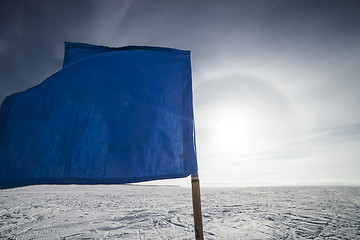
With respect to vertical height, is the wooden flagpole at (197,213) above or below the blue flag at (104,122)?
below

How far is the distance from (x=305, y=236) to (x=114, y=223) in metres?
7.10

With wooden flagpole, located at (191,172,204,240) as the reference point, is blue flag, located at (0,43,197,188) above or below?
above

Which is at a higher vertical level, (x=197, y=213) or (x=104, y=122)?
(x=104, y=122)

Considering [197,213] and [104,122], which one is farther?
[104,122]

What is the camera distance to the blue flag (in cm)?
166

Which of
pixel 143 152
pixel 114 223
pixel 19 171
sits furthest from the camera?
pixel 114 223

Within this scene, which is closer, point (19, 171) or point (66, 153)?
point (19, 171)

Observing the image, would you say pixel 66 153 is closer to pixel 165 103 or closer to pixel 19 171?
pixel 19 171

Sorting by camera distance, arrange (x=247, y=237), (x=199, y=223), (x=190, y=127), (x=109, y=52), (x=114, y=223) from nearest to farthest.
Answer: (x=199, y=223)
(x=190, y=127)
(x=109, y=52)
(x=247, y=237)
(x=114, y=223)

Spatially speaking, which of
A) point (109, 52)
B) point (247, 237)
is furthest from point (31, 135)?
point (247, 237)

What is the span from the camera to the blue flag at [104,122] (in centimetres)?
166

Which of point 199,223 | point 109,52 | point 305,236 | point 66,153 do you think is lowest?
point 305,236

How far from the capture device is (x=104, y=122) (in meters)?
1.91

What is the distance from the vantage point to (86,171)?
5.63 feet
